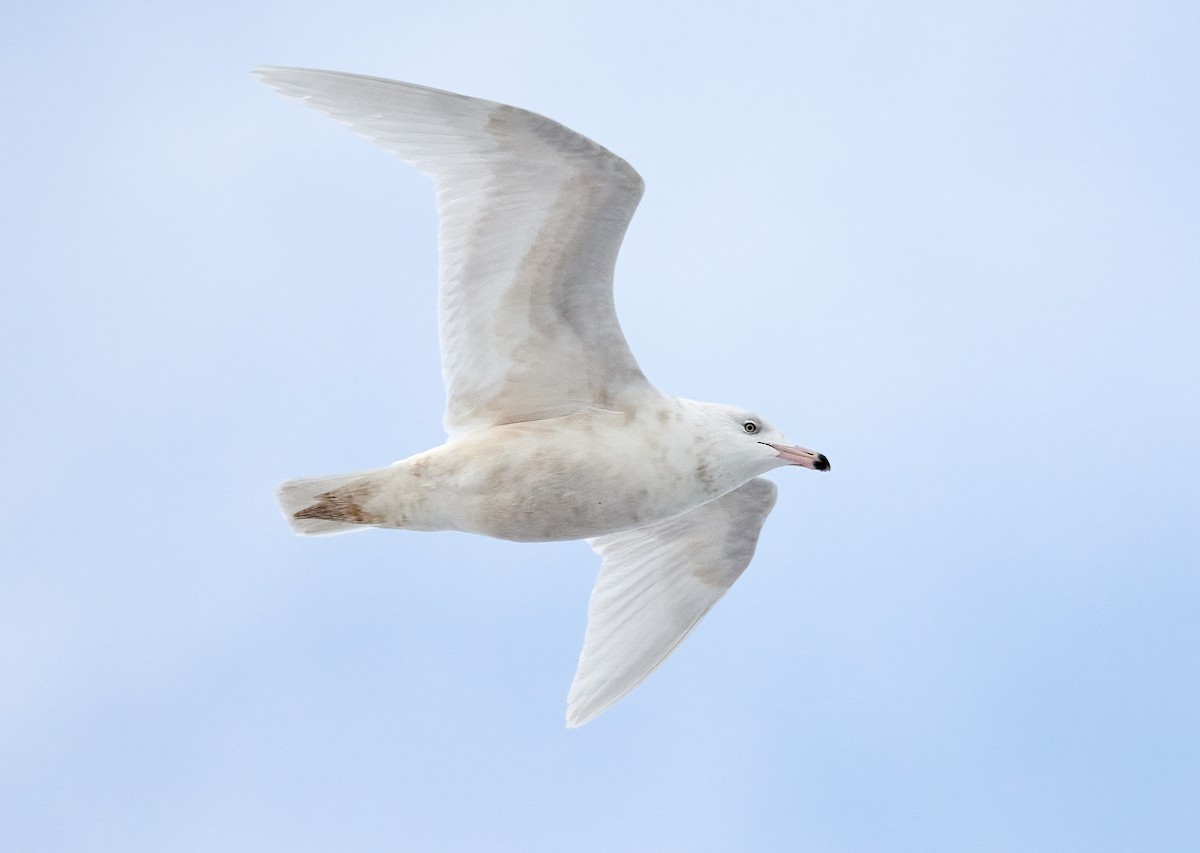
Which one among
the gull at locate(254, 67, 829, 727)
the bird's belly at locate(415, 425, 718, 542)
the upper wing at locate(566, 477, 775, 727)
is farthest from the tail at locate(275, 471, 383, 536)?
the upper wing at locate(566, 477, 775, 727)

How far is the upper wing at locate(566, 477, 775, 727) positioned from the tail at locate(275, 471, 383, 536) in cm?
218

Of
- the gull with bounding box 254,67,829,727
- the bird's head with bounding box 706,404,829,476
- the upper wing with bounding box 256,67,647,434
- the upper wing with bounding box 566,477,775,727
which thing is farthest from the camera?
the upper wing with bounding box 566,477,775,727

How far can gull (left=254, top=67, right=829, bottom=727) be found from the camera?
10.0m

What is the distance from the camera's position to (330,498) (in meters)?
10.6

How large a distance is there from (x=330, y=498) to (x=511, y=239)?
77.9 inches

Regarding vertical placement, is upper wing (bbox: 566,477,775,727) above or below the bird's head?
below

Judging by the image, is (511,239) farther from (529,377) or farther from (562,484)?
(562,484)

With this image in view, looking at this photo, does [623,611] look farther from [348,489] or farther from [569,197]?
[569,197]

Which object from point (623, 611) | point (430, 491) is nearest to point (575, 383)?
point (430, 491)

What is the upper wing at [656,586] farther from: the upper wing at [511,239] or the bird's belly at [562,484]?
the upper wing at [511,239]

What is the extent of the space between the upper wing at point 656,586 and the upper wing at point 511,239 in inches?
66.0

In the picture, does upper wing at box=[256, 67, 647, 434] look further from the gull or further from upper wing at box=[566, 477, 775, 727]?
upper wing at box=[566, 477, 775, 727]

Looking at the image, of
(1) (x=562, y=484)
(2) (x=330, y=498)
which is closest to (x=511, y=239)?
(1) (x=562, y=484)

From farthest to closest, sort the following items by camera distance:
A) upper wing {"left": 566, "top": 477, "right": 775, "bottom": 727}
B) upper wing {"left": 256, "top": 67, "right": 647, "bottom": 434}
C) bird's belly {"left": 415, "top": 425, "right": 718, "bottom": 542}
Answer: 1. upper wing {"left": 566, "top": 477, "right": 775, "bottom": 727}
2. bird's belly {"left": 415, "top": 425, "right": 718, "bottom": 542}
3. upper wing {"left": 256, "top": 67, "right": 647, "bottom": 434}
